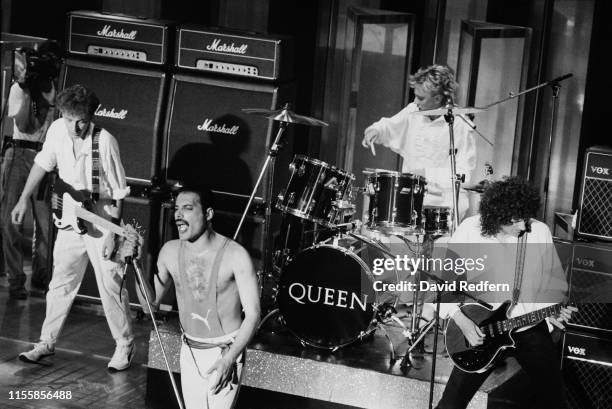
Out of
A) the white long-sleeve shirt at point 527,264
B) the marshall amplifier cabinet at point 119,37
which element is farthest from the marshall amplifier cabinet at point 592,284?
the marshall amplifier cabinet at point 119,37

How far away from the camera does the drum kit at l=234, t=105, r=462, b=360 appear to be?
6395 millimetres

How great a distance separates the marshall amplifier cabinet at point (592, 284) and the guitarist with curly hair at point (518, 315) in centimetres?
137

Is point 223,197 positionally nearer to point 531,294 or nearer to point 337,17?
point 337,17

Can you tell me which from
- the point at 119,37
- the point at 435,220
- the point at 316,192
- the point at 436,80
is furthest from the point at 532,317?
the point at 119,37

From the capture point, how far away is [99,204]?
6.67 m

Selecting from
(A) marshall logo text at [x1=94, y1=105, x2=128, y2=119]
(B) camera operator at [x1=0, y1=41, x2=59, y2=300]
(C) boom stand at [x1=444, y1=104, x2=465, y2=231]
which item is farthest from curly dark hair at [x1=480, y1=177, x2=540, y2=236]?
(B) camera operator at [x1=0, y1=41, x2=59, y2=300]

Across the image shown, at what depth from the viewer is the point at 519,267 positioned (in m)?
5.24

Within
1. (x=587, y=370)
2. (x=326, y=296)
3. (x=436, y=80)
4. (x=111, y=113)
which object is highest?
(x=436, y=80)

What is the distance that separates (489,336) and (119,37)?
4206 mm

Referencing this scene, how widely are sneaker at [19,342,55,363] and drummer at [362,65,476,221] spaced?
2693 mm

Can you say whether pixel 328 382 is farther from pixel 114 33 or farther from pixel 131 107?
pixel 114 33

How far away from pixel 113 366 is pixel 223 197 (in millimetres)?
1669

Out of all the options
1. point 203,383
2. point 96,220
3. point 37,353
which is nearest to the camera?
point 203,383

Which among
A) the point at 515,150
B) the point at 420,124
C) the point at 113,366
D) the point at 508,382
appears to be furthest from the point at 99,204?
the point at 515,150
